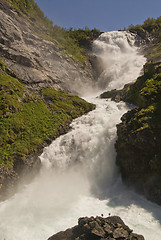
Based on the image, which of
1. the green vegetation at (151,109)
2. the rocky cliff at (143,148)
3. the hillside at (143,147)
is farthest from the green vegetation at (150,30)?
the rocky cliff at (143,148)

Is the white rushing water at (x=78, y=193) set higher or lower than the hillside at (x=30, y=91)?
lower

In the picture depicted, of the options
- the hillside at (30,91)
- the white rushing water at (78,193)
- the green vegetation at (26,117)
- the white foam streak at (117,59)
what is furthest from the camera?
the white foam streak at (117,59)

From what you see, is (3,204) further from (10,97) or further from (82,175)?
(10,97)

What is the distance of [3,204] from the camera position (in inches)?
523

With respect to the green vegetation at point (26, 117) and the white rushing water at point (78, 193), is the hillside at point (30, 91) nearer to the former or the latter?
the green vegetation at point (26, 117)

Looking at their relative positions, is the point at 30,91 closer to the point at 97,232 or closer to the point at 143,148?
the point at 143,148

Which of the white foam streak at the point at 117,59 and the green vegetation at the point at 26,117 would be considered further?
the white foam streak at the point at 117,59

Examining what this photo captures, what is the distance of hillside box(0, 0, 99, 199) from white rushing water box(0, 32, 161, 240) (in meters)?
1.64

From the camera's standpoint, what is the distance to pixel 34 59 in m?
35.2

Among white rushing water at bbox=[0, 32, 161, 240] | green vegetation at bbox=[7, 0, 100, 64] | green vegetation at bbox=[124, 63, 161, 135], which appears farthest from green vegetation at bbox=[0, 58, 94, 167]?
green vegetation at bbox=[7, 0, 100, 64]

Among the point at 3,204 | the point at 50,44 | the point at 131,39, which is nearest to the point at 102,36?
the point at 131,39

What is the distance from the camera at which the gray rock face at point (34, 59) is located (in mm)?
31062

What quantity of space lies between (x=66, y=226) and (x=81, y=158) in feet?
25.8

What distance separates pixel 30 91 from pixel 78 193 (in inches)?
679
